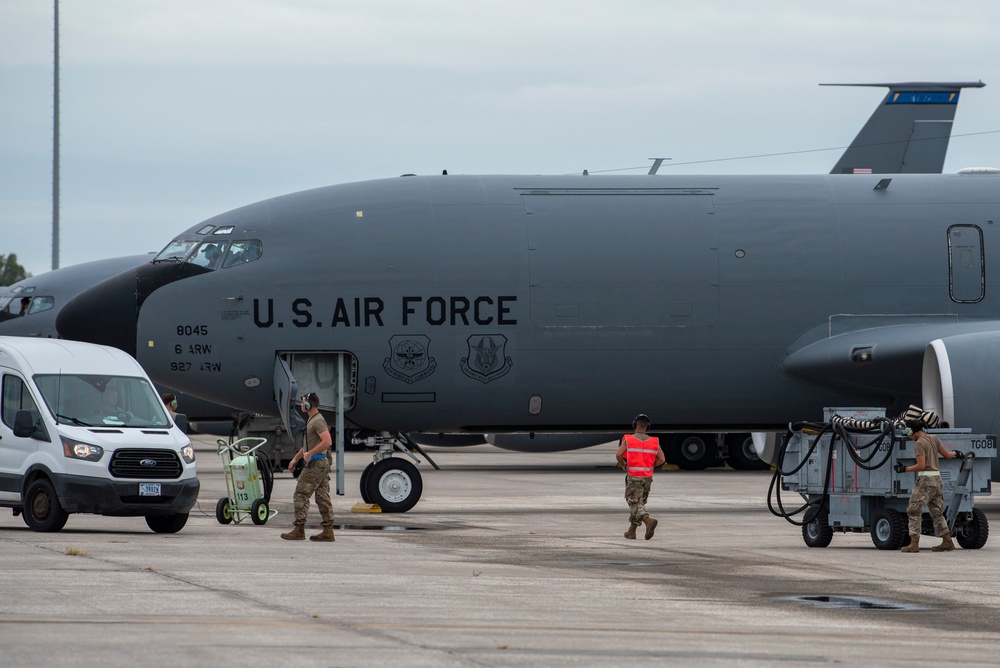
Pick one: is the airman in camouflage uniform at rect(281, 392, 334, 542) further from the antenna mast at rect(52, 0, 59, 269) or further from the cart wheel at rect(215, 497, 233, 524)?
the antenna mast at rect(52, 0, 59, 269)

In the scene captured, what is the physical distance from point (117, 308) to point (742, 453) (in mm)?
20985

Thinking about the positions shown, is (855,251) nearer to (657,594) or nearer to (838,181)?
(838,181)

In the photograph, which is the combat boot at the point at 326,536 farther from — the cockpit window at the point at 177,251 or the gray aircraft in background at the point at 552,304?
the cockpit window at the point at 177,251

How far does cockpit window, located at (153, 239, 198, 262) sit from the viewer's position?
78.6 feet

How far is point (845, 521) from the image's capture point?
61.7ft

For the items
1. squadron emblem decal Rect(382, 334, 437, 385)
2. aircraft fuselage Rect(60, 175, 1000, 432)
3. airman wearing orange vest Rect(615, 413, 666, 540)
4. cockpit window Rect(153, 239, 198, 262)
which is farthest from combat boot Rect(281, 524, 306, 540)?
cockpit window Rect(153, 239, 198, 262)

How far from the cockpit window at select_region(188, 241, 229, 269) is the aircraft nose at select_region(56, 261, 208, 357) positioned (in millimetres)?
123

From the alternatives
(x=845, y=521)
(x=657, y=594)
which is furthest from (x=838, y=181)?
(x=657, y=594)

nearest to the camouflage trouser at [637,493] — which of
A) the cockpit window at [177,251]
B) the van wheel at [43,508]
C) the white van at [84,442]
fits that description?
the white van at [84,442]

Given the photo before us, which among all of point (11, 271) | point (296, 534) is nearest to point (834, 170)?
point (296, 534)

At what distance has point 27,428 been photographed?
63.8 feet

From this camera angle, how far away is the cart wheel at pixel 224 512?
2117cm

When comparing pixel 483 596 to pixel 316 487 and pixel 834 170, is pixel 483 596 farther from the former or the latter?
pixel 834 170

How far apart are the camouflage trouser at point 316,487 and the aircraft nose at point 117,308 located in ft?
19.3
